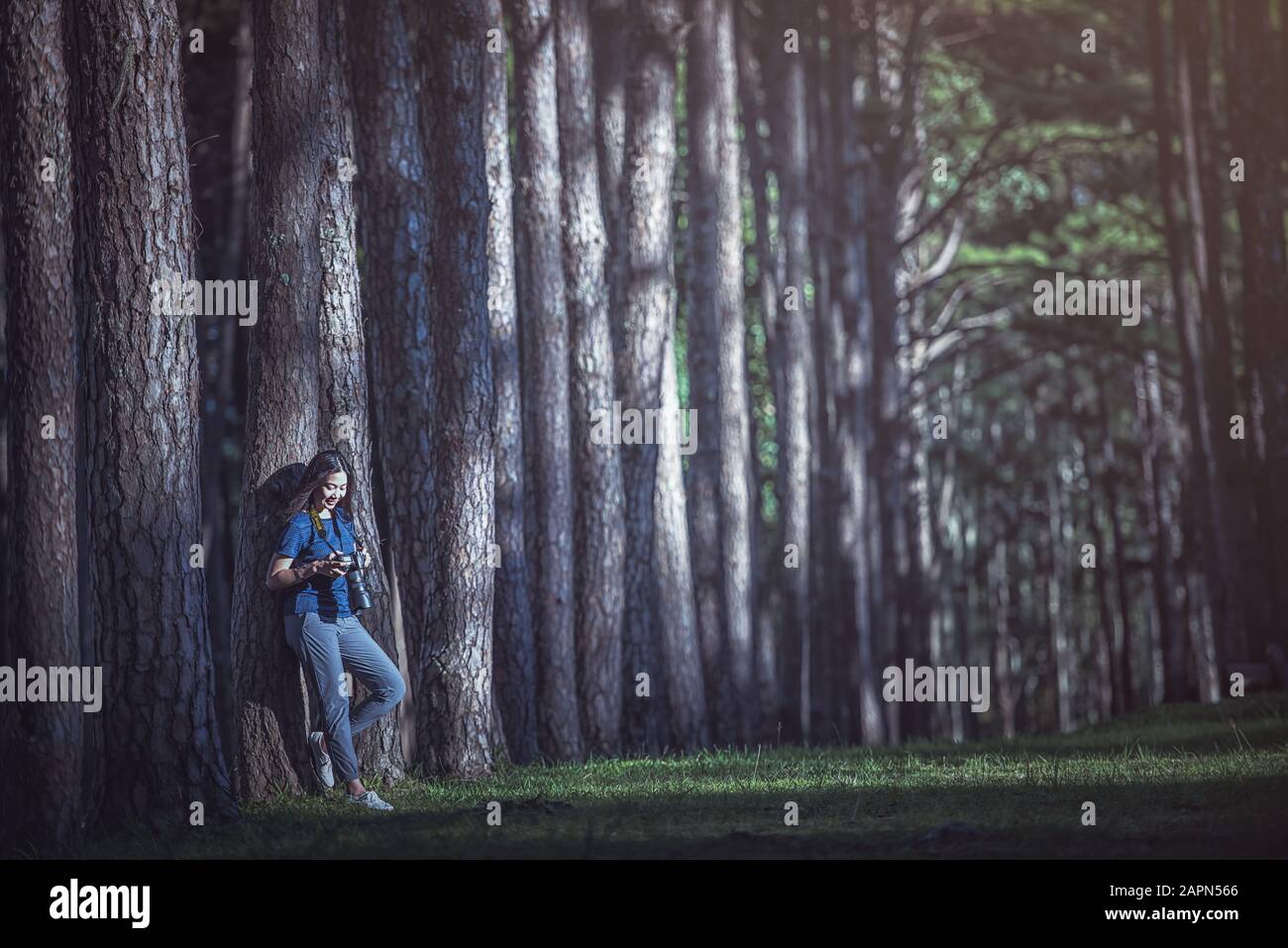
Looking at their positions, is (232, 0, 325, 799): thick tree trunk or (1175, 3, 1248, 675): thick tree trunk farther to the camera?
(1175, 3, 1248, 675): thick tree trunk

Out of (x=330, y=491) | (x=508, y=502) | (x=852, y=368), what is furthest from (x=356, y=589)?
(x=852, y=368)

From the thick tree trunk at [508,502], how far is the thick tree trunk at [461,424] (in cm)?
120

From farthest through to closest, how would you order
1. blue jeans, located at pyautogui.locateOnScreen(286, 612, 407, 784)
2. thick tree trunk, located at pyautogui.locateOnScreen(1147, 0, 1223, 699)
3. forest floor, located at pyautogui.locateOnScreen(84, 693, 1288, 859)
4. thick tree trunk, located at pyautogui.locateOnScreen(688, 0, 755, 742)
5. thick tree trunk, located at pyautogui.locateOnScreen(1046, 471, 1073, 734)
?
thick tree trunk, located at pyautogui.locateOnScreen(1046, 471, 1073, 734) → thick tree trunk, located at pyautogui.locateOnScreen(1147, 0, 1223, 699) → thick tree trunk, located at pyautogui.locateOnScreen(688, 0, 755, 742) → blue jeans, located at pyautogui.locateOnScreen(286, 612, 407, 784) → forest floor, located at pyautogui.locateOnScreen(84, 693, 1288, 859)

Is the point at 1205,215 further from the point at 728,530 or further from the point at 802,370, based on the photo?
the point at 728,530

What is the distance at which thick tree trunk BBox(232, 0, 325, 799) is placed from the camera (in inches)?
455

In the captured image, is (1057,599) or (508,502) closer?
(508,502)

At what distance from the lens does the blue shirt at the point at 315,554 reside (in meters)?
11.0

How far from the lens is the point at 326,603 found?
441 inches

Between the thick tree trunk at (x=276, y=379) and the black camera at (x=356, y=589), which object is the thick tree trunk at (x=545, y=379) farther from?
the black camera at (x=356, y=589)

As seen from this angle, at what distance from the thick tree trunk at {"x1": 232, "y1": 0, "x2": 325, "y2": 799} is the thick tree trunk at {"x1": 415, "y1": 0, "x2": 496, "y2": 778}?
148 cm

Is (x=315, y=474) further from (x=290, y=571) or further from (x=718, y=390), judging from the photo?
(x=718, y=390)

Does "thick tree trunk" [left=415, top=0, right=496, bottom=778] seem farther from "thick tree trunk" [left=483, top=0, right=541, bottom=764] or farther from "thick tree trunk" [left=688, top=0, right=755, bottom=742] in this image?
"thick tree trunk" [left=688, top=0, right=755, bottom=742]

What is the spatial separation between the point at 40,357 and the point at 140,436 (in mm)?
760

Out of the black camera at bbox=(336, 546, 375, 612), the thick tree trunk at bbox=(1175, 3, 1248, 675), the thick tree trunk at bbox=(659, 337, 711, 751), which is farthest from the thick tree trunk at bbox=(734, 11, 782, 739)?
the black camera at bbox=(336, 546, 375, 612)
